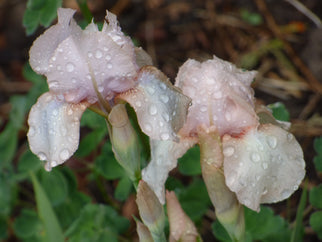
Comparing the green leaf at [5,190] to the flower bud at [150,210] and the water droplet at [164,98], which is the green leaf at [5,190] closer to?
the flower bud at [150,210]

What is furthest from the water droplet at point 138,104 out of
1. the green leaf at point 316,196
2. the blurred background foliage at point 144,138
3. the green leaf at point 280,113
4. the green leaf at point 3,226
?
the green leaf at point 3,226

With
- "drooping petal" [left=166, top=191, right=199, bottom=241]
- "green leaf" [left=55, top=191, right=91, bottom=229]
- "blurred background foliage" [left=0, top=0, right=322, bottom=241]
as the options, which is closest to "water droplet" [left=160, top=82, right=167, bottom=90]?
"drooping petal" [left=166, top=191, right=199, bottom=241]

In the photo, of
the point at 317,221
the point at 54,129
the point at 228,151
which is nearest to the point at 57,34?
the point at 54,129

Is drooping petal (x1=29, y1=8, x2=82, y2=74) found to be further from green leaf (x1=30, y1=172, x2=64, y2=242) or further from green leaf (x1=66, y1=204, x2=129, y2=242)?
green leaf (x1=66, y1=204, x2=129, y2=242)

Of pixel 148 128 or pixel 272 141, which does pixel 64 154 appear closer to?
pixel 148 128

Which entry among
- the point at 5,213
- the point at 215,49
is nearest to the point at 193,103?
the point at 5,213

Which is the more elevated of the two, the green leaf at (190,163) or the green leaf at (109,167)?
the green leaf at (190,163)
